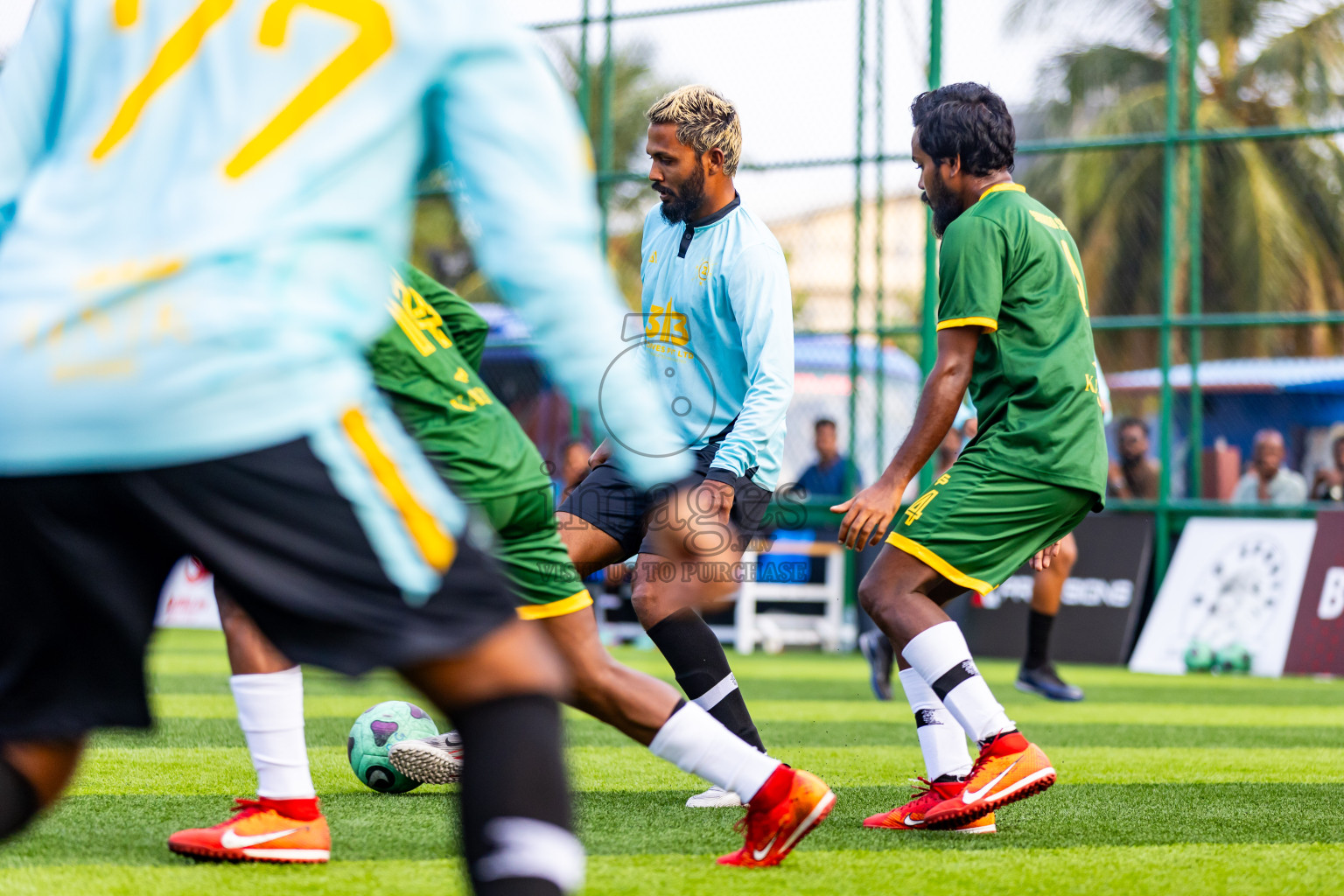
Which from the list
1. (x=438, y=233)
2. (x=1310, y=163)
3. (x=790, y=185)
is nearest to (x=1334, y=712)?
(x=790, y=185)

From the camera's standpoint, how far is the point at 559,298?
1777mm

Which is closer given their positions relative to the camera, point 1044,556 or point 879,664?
point 1044,556

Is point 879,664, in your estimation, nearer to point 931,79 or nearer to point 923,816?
point 923,816

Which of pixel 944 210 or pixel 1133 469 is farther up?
pixel 944 210

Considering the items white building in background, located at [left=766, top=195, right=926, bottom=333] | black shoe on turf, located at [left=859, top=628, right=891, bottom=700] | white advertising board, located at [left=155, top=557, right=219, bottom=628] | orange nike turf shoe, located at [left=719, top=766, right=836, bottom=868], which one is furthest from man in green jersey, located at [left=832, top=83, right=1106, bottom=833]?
white advertising board, located at [left=155, top=557, right=219, bottom=628]

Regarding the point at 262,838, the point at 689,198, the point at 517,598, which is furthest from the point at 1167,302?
the point at 262,838

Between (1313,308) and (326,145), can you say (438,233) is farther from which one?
(326,145)

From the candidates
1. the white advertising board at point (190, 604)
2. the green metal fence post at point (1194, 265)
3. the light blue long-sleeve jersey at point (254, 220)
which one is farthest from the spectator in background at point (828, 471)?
the light blue long-sleeve jersey at point (254, 220)

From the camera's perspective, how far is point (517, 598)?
3133mm

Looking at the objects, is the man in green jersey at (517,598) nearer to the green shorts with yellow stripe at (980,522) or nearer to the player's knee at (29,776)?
the green shorts with yellow stripe at (980,522)

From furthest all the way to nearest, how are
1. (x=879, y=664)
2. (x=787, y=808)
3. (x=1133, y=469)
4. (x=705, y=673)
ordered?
(x=1133, y=469)
(x=879, y=664)
(x=705, y=673)
(x=787, y=808)

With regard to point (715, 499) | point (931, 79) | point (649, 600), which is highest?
point (931, 79)

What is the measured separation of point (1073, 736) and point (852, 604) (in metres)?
6.12

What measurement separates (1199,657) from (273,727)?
8.73 meters
